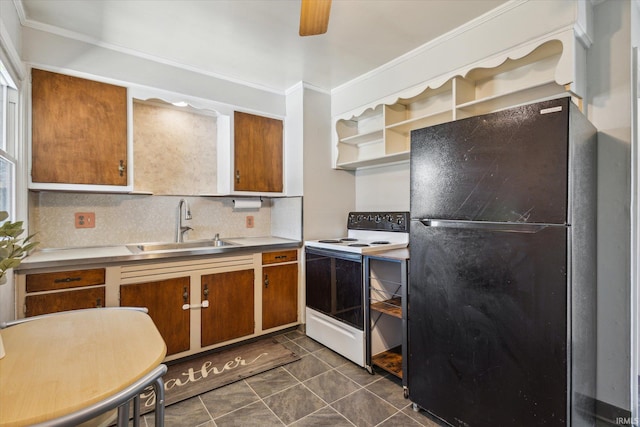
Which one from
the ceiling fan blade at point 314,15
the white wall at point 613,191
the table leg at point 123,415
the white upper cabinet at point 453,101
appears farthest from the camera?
the white upper cabinet at point 453,101

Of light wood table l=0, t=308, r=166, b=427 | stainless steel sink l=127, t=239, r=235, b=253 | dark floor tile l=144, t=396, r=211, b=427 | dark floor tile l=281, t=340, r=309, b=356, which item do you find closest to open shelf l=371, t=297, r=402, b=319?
dark floor tile l=281, t=340, r=309, b=356

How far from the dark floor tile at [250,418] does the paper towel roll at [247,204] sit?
5.86ft

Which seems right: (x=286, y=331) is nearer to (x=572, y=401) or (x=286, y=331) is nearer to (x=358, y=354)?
(x=358, y=354)

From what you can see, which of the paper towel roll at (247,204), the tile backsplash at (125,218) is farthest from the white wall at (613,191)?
the tile backsplash at (125,218)

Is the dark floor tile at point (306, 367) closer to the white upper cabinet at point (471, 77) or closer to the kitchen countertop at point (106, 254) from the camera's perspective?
the kitchen countertop at point (106, 254)

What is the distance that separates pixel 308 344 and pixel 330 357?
308 mm

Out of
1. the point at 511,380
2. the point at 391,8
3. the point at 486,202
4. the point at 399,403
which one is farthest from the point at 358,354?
the point at 391,8

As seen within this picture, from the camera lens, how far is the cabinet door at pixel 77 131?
209 centimetres

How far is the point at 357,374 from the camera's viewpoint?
90.6 inches

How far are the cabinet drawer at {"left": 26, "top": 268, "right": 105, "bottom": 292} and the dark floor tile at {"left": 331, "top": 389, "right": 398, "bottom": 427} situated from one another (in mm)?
1760

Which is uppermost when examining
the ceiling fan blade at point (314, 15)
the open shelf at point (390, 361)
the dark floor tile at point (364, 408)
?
the ceiling fan blade at point (314, 15)

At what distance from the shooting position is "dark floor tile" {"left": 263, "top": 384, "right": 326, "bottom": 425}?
73.0 inches

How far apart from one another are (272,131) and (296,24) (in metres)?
1.20

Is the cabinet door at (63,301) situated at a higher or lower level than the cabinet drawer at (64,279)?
lower
